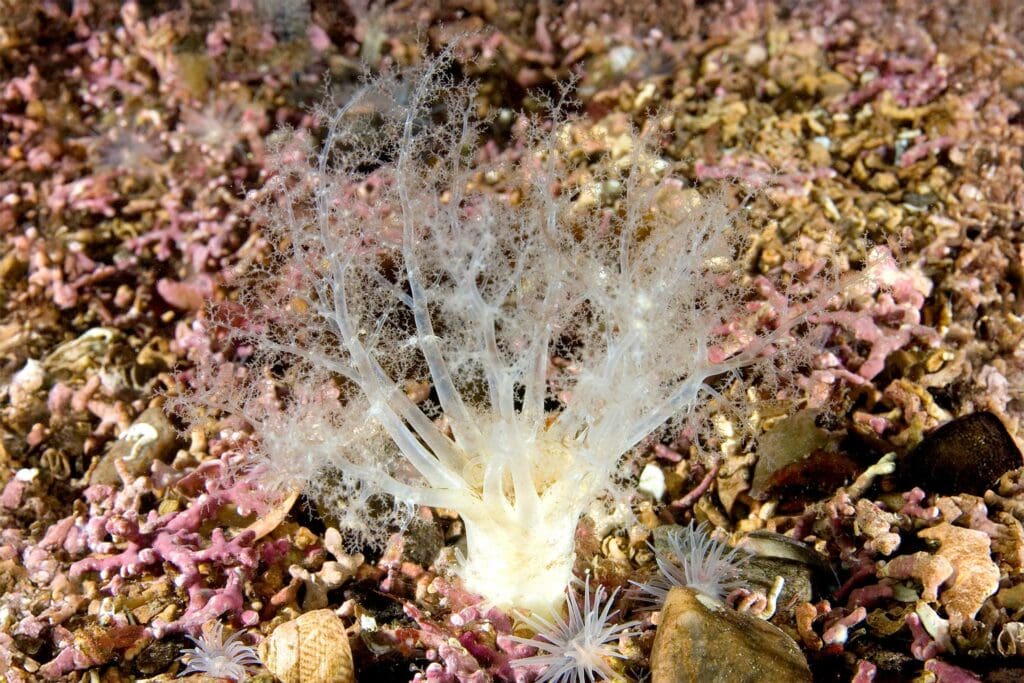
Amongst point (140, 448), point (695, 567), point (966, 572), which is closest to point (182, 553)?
point (140, 448)

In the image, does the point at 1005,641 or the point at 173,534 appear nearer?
the point at 1005,641

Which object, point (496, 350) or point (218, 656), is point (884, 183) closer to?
point (496, 350)

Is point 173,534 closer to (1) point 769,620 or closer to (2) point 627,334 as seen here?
(2) point 627,334

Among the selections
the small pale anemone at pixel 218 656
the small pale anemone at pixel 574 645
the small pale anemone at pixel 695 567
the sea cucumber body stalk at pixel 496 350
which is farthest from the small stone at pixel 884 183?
the small pale anemone at pixel 218 656

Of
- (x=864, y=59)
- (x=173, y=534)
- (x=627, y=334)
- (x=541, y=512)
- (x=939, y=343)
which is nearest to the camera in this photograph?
(x=627, y=334)

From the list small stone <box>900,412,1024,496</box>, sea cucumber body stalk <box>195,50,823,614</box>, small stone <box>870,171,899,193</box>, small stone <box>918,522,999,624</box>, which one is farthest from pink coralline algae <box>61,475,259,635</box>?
small stone <box>870,171,899,193</box>

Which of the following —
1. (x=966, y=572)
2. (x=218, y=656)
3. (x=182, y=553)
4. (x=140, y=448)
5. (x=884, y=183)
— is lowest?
(x=966, y=572)

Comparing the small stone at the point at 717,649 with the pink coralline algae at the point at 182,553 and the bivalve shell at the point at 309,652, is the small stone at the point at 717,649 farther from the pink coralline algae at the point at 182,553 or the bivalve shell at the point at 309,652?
the pink coralline algae at the point at 182,553

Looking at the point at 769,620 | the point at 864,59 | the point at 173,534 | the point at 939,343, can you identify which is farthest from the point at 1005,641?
the point at 864,59
